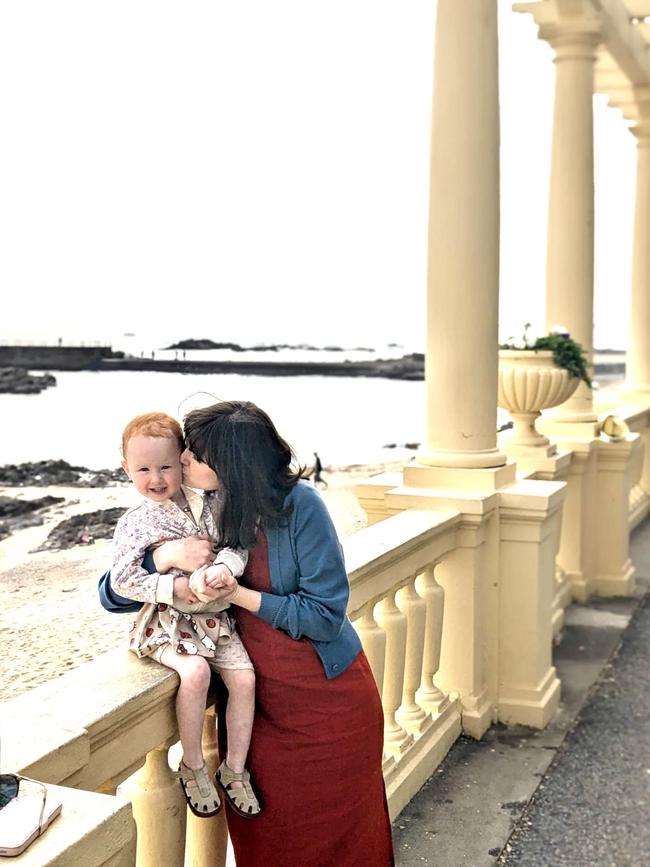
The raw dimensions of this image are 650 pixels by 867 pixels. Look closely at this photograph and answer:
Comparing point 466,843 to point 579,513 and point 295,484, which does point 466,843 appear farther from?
point 579,513

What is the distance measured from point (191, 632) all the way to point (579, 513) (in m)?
6.13

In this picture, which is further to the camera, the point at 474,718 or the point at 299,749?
the point at 474,718

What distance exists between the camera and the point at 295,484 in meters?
Answer: 2.57

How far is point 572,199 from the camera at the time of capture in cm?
819

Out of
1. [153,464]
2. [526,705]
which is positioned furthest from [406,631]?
[153,464]

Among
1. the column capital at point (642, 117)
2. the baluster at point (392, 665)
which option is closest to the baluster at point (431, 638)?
the baluster at point (392, 665)

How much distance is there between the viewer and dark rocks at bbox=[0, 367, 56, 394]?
6742 mm

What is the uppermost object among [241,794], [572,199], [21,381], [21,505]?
[572,199]

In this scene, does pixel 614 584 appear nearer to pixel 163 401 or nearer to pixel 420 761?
pixel 420 761

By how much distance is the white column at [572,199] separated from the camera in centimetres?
805

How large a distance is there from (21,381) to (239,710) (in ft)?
16.5

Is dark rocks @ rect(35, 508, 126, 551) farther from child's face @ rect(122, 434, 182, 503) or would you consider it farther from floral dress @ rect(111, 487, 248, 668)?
child's face @ rect(122, 434, 182, 503)

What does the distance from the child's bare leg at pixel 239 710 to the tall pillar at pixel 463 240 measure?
311 centimetres

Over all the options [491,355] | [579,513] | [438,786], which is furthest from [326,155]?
[438,786]
